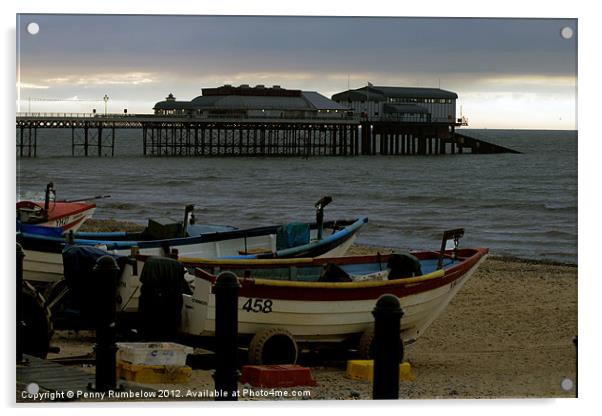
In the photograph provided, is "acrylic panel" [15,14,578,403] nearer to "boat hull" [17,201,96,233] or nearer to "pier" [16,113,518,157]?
"boat hull" [17,201,96,233]

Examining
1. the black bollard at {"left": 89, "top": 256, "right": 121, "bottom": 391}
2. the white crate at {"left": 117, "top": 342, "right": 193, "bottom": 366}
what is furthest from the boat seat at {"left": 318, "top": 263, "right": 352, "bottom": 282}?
the black bollard at {"left": 89, "top": 256, "right": 121, "bottom": 391}

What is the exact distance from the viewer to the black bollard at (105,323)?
7398 millimetres

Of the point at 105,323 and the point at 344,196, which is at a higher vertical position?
the point at 344,196

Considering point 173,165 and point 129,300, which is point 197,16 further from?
point 173,165

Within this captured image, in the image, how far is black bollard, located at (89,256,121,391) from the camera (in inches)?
291

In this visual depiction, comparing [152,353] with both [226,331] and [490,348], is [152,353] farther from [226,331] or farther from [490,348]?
[490,348]

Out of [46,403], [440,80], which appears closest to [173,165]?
[440,80]

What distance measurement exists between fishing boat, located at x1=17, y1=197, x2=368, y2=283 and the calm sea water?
0.89 m

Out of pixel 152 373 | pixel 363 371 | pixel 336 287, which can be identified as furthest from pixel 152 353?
pixel 363 371

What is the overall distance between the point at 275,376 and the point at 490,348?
10.7 ft

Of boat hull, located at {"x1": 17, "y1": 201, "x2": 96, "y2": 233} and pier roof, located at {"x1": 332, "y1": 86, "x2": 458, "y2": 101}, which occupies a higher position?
pier roof, located at {"x1": 332, "y1": 86, "x2": 458, "y2": 101}

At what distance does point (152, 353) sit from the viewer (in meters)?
7.86

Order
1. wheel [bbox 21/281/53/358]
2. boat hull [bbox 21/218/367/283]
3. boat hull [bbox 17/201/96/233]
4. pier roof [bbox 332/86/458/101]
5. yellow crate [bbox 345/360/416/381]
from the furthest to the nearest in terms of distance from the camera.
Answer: pier roof [bbox 332/86/458/101], boat hull [bbox 17/201/96/233], boat hull [bbox 21/218/367/283], yellow crate [bbox 345/360/416/381], wheel [bbox 21/281/53/358]

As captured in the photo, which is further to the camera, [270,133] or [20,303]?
[270,133]
